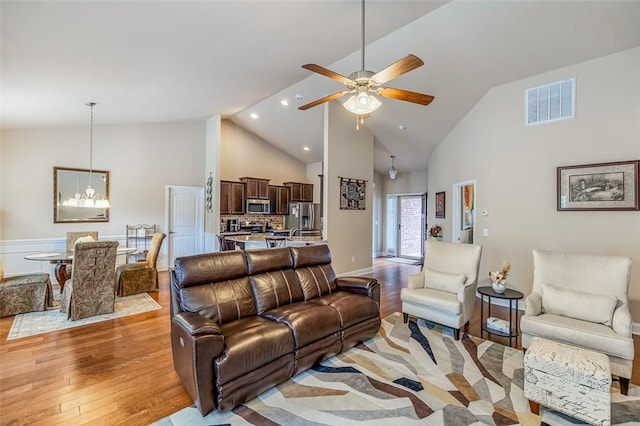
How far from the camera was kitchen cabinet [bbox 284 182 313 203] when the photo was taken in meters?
9.09

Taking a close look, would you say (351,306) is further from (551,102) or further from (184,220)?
(184,220)

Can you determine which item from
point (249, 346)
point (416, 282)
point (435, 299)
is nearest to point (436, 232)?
point (416, 282)

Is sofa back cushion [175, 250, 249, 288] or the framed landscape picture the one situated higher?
the framed landscape picture

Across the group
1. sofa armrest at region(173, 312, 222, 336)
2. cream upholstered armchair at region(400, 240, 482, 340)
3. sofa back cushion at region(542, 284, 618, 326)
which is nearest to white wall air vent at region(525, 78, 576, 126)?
cream upholstered armchair at region(400, 240, 482, 340)

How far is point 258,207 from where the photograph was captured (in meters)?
8.41

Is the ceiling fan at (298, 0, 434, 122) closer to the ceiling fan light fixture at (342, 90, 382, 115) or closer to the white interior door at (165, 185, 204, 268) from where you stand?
the ceiling fan light fixture at (342, 90, 382, 115)

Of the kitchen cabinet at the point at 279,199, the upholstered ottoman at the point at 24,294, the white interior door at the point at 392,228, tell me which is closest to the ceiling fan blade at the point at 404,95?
the upholstered ottoman at the point at 24,294

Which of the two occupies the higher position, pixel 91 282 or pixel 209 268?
pixel 209 268

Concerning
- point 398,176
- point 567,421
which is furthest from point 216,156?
point 567,421

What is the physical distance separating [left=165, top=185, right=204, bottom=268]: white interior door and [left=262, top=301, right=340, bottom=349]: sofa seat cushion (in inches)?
201

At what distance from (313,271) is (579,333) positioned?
2.50 metres

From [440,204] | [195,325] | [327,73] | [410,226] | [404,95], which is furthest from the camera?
[410,226]

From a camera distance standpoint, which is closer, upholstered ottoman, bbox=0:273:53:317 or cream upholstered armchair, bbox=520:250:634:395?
cream upholstered armchair, bbox=520:250:634:395

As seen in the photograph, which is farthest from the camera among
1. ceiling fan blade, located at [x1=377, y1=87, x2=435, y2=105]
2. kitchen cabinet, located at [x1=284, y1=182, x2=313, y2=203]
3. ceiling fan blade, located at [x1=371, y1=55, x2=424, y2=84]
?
kitchen cabinet, located at [x1=284, y1=182, x2=313, y2=203]
